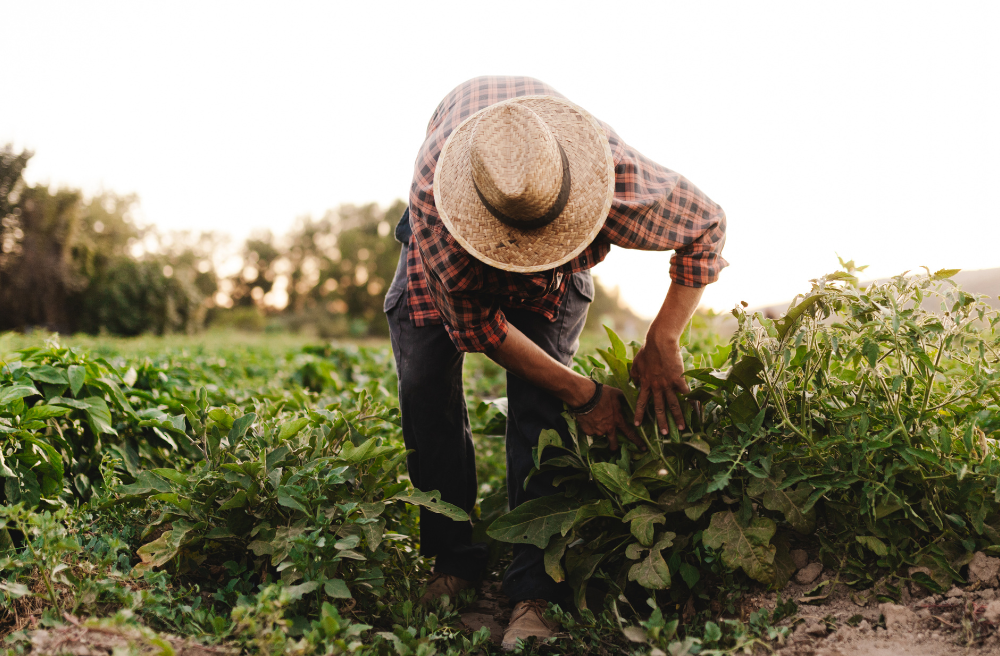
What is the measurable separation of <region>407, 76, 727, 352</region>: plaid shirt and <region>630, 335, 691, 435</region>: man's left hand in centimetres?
22

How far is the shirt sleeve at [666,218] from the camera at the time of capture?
74.0 inches

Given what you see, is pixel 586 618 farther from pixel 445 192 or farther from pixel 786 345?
pixel 445 192

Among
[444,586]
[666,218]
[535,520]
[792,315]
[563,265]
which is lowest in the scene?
[444,586]

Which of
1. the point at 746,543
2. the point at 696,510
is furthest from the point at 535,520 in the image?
the point at 746,543

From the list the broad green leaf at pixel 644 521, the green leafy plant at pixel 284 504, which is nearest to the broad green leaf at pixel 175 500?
the green leafy plant at pixel 284 504

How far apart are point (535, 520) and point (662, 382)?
60 cm

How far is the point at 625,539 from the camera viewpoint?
77.3 inches

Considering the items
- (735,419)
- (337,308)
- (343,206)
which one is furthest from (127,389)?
(343,206)

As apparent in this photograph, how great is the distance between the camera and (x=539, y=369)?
2021 millimetres

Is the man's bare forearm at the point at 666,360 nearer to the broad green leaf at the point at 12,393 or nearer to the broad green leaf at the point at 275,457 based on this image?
the broad green leaf at the point at 275,457

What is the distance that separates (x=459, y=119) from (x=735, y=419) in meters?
1.26

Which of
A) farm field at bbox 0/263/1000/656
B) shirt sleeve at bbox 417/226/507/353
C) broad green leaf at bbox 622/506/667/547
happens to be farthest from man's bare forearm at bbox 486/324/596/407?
broad green leaf at bbox 622/506/667/547

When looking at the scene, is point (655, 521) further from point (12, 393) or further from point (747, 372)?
point (12, 393)

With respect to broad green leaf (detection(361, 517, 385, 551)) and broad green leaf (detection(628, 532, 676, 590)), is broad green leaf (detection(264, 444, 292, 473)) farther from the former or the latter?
broad green leaf (detection(628, 532, 676, 590))
